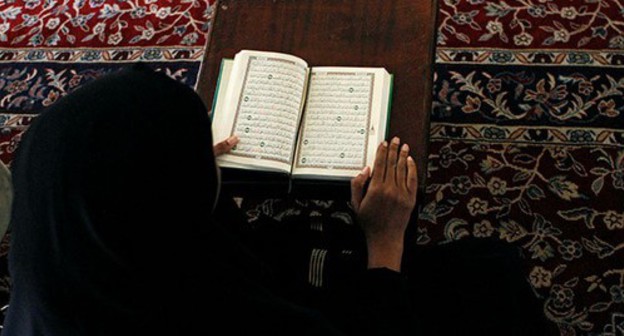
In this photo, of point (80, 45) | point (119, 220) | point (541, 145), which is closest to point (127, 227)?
point (119, 220)

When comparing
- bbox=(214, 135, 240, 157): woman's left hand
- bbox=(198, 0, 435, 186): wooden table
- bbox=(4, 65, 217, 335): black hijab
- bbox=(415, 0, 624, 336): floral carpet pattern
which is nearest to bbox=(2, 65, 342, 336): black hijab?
bbox=(4, 65, 217, 335): black hijab

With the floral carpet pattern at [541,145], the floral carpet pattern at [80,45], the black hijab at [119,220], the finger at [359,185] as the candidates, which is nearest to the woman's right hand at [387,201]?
the finger at [359,185]

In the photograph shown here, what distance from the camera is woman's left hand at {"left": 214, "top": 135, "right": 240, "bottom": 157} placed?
98cm

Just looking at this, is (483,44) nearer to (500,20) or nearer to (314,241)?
(500,20)

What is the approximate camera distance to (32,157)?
0.61 metres

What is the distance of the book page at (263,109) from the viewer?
0.98m

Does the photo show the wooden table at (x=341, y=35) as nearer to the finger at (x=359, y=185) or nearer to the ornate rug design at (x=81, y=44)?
the finger at (x=359, y=185)

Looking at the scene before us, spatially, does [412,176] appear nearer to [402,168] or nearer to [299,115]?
[402,168]

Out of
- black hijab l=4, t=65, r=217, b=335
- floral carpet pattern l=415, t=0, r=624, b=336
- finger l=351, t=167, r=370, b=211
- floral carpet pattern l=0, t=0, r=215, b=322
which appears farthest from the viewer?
floral carpet pattern l=0, t=0, r=215, b=322

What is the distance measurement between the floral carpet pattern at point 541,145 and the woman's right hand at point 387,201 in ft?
1.68

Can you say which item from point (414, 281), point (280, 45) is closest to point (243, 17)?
point (280, 45)

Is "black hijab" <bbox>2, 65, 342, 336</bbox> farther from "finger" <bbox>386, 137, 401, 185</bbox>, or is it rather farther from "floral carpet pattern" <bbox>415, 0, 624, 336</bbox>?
"floral carpet pattern" <bbox>415, 0, 624, 336</bbox>

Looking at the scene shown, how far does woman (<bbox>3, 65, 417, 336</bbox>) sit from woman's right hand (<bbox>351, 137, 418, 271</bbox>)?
27cm

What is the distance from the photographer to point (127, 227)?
59cm
